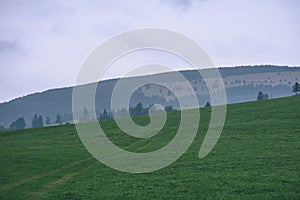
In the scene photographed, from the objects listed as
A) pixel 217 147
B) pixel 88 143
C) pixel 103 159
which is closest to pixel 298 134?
pixel 217 147

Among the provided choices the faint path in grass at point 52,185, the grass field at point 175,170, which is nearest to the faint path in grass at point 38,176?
the grass field at point 175,170

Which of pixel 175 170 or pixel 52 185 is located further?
pixel 175 170

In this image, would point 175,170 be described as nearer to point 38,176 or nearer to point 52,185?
point 52,185

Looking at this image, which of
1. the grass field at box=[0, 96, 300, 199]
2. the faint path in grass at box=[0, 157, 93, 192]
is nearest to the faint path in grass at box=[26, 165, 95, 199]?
the grass field at box=[0, 96, 300, 199]

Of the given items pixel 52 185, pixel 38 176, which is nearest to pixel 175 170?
pixel 52 185

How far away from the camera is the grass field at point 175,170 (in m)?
29.9

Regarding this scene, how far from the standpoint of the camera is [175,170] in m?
39.5

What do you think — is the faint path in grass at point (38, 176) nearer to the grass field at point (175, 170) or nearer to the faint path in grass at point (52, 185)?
the grass field at point (175, 170)

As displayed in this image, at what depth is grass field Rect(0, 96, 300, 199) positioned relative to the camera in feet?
98.2

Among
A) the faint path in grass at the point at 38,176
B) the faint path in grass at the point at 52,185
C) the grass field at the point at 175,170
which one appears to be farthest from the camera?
the faint path in grass at the point at 38,176

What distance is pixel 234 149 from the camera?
167ft

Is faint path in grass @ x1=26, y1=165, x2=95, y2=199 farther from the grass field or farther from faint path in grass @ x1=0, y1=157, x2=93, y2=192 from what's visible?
faint path in grass @ x1=0, y1=157, x2=93, y2=192

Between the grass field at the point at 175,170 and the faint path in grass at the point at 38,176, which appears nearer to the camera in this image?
the grass field at the point at 175,170

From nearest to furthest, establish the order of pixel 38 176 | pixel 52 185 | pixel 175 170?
1. pixel 52 185
2. pixel 175 170
3. pixel 38 176
